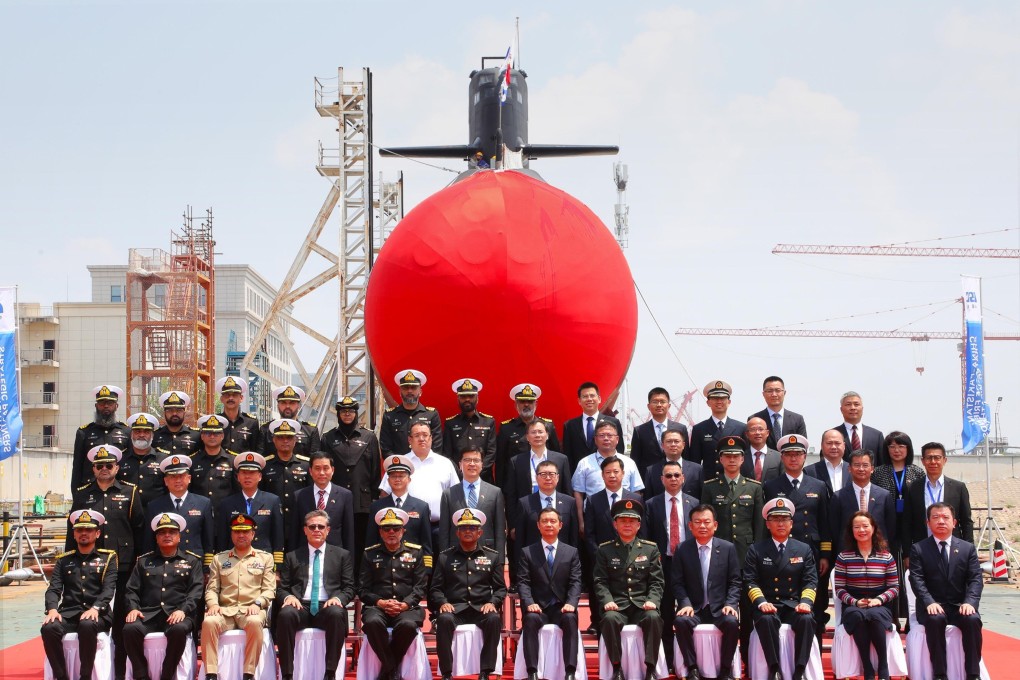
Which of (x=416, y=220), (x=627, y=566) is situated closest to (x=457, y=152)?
(x=416, y=220)

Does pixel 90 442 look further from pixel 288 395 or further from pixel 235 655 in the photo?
pixel 235 655

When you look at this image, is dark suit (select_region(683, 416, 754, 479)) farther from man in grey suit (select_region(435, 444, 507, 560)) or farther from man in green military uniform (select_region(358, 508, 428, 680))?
man in green military uniform (select_region(358, 508, 428, 680))

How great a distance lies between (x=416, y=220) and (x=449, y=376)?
4.80 ft

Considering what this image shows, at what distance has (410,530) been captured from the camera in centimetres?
768

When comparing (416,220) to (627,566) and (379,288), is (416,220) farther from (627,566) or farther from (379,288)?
(627,566)

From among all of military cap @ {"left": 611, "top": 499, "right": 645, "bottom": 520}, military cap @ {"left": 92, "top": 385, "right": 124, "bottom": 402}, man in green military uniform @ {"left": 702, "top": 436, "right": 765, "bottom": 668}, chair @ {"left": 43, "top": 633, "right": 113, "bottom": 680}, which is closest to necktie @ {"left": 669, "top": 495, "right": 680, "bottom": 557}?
man in green military uniform @ {"left": 702, "top": 436, "right": 765, "bottom": 668}

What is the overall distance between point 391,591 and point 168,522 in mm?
1671

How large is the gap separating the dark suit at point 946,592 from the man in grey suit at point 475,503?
3044 millimetres

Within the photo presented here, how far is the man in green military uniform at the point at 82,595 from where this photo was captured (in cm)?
720

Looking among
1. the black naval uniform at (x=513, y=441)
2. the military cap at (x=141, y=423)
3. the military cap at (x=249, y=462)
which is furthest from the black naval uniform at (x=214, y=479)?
the black naval uniform at (x=513, y=441)

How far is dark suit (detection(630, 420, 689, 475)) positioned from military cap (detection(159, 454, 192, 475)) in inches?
143

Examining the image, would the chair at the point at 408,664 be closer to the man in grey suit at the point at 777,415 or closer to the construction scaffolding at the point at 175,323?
the man in grey suit at the point at 777,415

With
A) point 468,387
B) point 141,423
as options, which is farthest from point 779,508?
point 141,423

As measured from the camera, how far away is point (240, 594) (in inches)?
287
